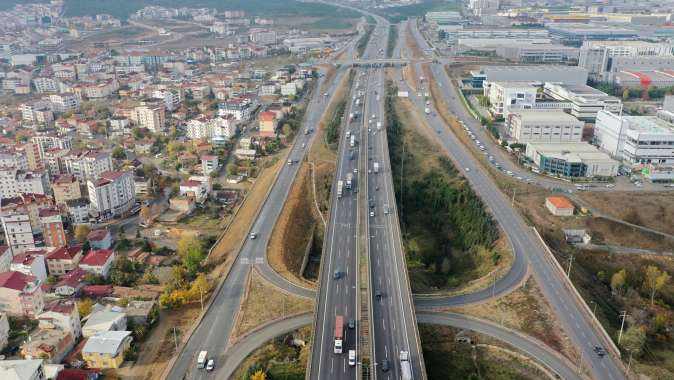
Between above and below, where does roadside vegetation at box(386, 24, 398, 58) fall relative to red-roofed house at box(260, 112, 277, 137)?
above

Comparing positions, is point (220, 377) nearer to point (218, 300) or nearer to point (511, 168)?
point (218, 300)

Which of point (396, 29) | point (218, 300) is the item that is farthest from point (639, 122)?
point (396, 29)

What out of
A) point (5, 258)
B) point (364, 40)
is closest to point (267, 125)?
point (5, 258)

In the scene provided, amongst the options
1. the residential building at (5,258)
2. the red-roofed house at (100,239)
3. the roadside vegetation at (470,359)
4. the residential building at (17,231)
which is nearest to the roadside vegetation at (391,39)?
the red-roofed house at (100,239)

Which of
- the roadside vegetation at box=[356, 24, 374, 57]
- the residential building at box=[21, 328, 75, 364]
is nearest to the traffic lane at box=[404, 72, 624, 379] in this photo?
the residential building at box=[21, 328, 75, 364]

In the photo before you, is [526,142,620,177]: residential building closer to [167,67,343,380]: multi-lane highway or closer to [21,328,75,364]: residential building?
[167,67,343,380]: multi-lane highway

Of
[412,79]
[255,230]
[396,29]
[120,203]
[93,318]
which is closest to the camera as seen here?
[93,318]
